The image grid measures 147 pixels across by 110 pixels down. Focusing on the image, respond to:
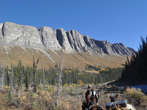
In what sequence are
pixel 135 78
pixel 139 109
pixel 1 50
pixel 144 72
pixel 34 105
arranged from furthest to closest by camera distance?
pixel 1 50 → pixel 135 78 → pixel 144 72 → pixel 139 109 → pixel 34 105

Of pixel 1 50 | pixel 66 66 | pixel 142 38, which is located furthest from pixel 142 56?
pixel 1 50

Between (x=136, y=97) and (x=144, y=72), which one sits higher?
(x=144, y=72)

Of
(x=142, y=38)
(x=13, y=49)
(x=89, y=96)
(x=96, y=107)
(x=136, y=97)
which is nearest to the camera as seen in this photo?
(x=96, y=107)

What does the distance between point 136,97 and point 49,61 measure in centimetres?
18398

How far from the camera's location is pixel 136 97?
17.9 m

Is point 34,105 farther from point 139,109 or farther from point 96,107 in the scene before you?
point 139,109

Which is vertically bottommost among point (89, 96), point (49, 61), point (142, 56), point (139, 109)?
point (139, 109)

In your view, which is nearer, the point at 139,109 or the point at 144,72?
the point at 139,109

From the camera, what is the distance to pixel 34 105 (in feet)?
42.2

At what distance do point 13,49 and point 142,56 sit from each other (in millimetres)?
180134

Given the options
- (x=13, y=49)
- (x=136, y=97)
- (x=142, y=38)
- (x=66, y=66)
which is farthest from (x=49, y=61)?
(x=136, y=97)

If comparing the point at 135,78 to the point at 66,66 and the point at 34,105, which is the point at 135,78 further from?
the point at 66,66

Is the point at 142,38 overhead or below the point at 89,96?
overhead

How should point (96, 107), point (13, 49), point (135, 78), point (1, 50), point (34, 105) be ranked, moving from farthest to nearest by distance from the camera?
point (13, 49) → point (1, 50) → point (135, 78) → point (34, 105) → point (96, 107)
